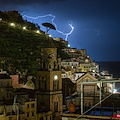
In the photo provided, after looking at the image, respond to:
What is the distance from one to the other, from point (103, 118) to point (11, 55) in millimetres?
70274

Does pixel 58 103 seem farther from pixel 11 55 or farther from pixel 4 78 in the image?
pixel 11 55

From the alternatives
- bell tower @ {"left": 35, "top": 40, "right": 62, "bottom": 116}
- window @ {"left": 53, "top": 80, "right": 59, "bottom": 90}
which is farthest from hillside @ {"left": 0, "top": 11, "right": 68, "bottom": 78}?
window @ {"left": 53, "top": 80, "right": 59, "bottom": 90}

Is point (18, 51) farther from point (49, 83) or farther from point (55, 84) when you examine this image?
point (49, 83)

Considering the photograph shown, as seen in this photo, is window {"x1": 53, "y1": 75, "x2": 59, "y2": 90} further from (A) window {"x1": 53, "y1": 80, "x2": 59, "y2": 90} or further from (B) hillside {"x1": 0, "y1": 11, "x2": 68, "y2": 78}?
(B) hillside {"x1": 0, "y1": 11, "x2": 68, "y2": 78}

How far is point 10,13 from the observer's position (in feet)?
476

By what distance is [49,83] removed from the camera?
36.4 metres

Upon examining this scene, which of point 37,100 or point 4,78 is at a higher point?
point 4,78

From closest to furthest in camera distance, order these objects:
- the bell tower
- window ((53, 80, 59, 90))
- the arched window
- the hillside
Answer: the bell tower
the arched window
window ((53, 80, 59, 90))
the hillside

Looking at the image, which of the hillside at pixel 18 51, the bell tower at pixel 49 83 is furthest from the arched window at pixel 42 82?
the hillside at pixel 18 51

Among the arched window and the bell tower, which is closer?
the bell tower

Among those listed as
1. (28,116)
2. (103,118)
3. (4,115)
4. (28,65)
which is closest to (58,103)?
(28,116)

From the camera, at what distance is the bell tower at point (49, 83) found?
36250mm

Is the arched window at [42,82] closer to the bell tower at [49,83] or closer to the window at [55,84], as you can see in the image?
Answer: the bell tower at [49,83]

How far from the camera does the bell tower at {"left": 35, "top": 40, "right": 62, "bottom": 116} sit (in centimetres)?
3625
